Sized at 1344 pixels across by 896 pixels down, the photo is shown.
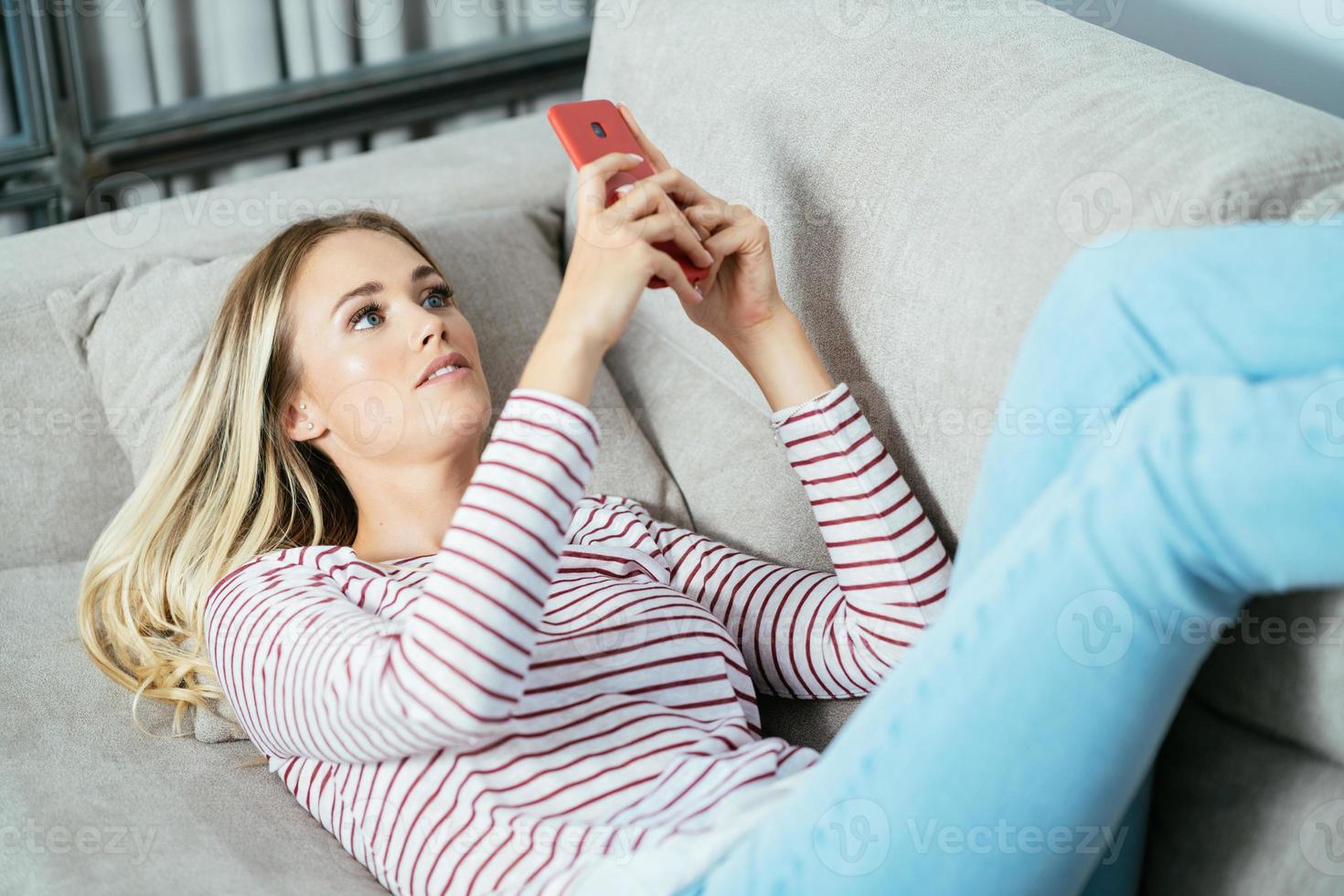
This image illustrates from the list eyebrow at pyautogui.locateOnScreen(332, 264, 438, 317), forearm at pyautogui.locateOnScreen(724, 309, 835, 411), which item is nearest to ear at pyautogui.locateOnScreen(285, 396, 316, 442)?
eyebrow at pyautogui.locateOnScreen(332, 264, 438, 317)

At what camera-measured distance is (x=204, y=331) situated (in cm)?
142

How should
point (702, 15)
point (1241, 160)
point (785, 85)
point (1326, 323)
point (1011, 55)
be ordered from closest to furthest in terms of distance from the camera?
1. point (1326, 323)
2. point (1241, 160)
3. point (1011, 55)
4. point (785, 85)
5. point (702, 15)

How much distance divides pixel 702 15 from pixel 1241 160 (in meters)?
0.70

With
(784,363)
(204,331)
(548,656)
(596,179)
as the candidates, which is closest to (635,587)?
(548,656)

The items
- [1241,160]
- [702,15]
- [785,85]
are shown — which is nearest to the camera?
[1241,160]

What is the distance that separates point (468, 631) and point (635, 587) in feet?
0.93

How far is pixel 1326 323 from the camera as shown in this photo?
2.38ft

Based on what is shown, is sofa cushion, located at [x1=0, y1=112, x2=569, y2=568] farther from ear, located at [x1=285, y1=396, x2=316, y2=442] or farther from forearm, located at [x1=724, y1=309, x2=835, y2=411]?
forearm, located at [x1=724, y1=309, x2=835, y2=411]

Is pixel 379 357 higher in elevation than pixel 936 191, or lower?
lower

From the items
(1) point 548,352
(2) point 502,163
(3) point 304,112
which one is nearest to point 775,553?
(1) point 548,352

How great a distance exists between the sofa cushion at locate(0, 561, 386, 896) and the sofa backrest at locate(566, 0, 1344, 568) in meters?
0.52

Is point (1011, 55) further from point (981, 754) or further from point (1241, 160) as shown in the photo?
point (981, 754)

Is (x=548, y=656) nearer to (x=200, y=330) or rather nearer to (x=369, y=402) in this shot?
(x=369, y=402)

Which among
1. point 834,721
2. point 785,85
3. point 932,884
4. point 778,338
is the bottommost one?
point 834,721
